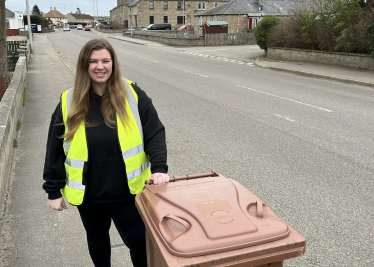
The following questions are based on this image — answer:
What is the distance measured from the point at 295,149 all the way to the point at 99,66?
179 inches

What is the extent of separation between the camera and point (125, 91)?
97.5 inches

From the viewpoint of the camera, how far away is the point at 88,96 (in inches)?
96.7

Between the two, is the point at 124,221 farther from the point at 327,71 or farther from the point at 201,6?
the point at 201,6

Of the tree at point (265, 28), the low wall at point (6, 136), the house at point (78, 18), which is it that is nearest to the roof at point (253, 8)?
the tree at point (265, 28)

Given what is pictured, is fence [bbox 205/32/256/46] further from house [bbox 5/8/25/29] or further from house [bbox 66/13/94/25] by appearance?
house [bbox 66/13/94/25]

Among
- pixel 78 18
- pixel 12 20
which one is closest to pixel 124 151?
pixel 12 20

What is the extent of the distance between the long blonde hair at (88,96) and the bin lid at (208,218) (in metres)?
0.56

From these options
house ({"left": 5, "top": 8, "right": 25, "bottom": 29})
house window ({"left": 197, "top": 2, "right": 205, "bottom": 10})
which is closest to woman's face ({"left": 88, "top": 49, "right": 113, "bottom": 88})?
house ({"left": 5, "top": 8, "right": 25, "bottom": 29})

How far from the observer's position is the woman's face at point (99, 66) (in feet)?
7.98

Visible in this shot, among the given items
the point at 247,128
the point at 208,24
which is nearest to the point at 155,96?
the point at 247,128

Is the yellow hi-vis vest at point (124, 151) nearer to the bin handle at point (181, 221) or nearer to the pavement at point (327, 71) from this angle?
the bin handle at point (181, 221)

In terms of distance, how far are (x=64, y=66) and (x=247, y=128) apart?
13.0m

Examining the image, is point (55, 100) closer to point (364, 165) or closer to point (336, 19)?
point (364, 165)

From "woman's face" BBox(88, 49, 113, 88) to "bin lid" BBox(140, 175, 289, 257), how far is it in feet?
2.58
